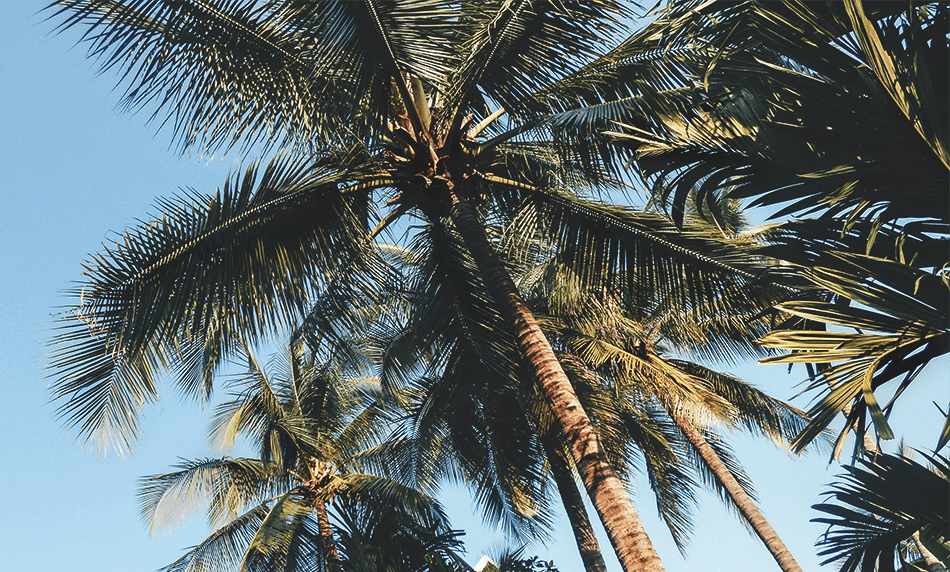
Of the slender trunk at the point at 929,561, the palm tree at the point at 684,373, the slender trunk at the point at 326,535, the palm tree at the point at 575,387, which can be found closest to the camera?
the slender trunk at the point at 929,561

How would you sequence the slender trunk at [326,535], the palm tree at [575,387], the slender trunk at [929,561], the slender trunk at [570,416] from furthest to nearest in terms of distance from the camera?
1. the slender trunk at [326,535]
2. the palm tree at [575,387]
3. the slender trunk at [570,416]
4. the slender trunk at [929,561]

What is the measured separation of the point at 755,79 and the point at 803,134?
48 centimetres

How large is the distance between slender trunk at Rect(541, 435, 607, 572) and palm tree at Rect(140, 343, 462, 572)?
1759mm

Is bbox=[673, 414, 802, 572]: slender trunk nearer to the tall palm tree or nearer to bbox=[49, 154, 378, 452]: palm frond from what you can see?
the tall palm tree

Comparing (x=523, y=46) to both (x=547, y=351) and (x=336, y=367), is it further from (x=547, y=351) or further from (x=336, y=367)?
(x=336, y=367)

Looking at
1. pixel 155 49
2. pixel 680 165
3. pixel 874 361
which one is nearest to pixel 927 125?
pixel 874 361

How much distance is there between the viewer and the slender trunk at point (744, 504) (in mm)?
11648

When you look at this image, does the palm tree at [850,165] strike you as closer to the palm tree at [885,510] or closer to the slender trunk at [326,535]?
the palm tree at [885,510]

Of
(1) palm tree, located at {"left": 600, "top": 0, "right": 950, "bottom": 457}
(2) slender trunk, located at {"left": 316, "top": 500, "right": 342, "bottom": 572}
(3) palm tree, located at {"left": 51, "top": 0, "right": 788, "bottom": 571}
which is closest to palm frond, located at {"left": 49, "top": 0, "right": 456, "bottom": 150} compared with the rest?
(3) palm tree, located at {"left": 51, "top": 0, "right": 788, "bottom": 571}

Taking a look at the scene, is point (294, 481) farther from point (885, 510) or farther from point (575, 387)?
point (885, 510)

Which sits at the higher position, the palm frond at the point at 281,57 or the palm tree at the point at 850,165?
the palm frond at the point at 281,57

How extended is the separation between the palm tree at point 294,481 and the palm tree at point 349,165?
433 cm

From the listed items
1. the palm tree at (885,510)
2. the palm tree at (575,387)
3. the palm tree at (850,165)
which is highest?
the palm tree at (575,387)

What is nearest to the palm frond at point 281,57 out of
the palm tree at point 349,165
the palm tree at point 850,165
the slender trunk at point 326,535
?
the palm tree at point 349,165
